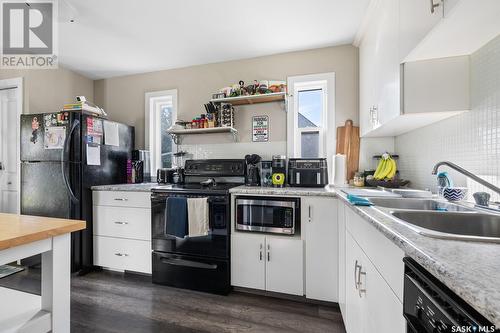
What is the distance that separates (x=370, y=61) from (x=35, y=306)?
248 cm

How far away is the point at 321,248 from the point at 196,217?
108 centimetres

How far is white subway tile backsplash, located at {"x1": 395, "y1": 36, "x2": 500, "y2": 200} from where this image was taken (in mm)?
1090

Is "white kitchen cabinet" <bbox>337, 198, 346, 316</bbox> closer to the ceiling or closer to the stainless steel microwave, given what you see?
the stainless steel microwave

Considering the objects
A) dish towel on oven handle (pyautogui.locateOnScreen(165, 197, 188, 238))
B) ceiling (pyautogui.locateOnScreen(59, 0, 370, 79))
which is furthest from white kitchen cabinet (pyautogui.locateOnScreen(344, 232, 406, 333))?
ceiling (pyautogui.locateOnScreen(59, 0, 370, 79))

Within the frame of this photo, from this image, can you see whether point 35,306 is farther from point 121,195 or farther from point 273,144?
point 273,144

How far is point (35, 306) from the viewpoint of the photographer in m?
0.83

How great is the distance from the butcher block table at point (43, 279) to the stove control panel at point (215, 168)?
1714 millimetres

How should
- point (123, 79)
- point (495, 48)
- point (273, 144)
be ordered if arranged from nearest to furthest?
point (495, 48) < point (273, 144) < point (123, 79)

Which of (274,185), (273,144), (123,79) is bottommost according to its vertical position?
(274,185)

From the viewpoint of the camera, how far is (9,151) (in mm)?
2785

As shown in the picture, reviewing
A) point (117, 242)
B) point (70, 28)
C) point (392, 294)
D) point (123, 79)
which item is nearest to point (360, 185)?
point (392, 294)

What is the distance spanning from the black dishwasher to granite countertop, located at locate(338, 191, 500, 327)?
0.03m

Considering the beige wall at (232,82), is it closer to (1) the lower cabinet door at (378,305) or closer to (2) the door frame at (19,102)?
(2) the door frame at (19,102)

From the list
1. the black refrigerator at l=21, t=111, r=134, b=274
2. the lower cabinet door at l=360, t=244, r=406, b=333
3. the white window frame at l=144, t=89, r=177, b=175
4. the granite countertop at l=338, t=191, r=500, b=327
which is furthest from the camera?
the white window frame at l=144, t=89, r=177, b=175
